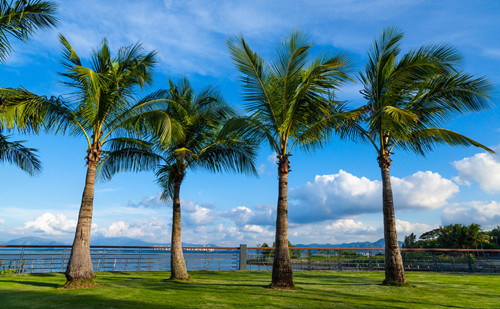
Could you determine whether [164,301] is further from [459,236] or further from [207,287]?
[459,236]

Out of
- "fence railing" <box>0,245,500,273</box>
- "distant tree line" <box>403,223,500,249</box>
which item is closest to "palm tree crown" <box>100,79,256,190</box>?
"fence railing" <box>0,245,500,273</box>

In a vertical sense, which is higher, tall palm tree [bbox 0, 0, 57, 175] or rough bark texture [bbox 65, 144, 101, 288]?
tall palm tree [bbox 0, 0, 57, 175]

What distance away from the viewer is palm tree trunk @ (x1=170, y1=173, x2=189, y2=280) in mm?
12328

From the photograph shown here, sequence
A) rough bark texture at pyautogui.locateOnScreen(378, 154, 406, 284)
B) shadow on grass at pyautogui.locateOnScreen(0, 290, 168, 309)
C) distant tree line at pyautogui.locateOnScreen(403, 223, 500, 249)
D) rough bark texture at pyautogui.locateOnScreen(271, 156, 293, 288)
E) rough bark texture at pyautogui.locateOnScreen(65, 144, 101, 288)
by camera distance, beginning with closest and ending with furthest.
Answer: shadow on grass at pyautogui.locateOnScreen(0, 290, 168, 309) → rough bark texture at pyautogui.locateOnScreen(65, 144, 101, 288) → rough bark texture at pyautogui.locateOnScreen(271, 156, 293, 288) → rough bark texture at pyautogui.locateOnScreen(378, 154, 406, 284) → distant tree line at pyautogui.locateOnScreen(403, 223, 500, 249)

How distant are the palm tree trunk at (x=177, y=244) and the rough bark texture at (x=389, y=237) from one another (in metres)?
6.93

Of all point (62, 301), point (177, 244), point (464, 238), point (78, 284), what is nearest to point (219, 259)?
point (177, 244)

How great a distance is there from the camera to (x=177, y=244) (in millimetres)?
12906

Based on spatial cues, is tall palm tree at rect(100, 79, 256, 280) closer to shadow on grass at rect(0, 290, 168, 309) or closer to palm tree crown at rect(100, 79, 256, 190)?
palm tree crown at rect(100, 79, 256, 190)

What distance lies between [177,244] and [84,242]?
363cm

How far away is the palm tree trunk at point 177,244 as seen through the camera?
1233 cm

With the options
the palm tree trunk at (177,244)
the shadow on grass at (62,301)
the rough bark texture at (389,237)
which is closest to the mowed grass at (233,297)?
the shadow on grass at (62,301)

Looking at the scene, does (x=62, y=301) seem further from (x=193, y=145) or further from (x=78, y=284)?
(x=193, y=145)

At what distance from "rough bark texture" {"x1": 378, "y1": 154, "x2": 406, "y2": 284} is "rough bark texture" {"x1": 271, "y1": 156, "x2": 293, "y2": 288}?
11.5 feet

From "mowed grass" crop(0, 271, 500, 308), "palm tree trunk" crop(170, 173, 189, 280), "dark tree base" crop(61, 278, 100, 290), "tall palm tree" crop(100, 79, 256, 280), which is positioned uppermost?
"tall palm tree" crop(100, 79, 256, 280)
